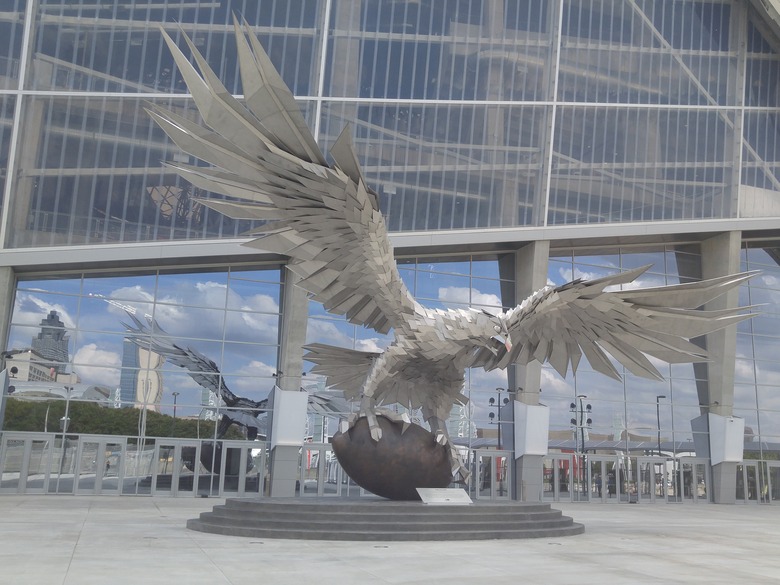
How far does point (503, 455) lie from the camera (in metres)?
28.2

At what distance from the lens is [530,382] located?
27.7m

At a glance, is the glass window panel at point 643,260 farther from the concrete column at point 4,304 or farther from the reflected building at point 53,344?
the concrete column at point 4,304

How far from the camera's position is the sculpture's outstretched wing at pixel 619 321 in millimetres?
12180

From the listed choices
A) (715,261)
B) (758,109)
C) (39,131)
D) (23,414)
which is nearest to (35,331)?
(23,414)

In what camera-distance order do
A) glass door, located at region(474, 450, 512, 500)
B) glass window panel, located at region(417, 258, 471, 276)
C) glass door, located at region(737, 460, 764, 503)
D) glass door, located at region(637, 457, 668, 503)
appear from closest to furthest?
glass door, located at region(474, 450, 512, 500), glass window panel, located at region(417, 258, 471, 276), glass door, located at region(637, 457, 668, 503), glass door, located at region(737, 460, 764, 503)

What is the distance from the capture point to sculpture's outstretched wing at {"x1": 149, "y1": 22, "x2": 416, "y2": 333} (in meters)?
10.2

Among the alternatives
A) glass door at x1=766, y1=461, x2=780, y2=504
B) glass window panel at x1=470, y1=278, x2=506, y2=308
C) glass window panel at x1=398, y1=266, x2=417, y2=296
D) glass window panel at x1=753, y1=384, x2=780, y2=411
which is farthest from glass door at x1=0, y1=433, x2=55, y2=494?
glass door at x1=766, y1=461, x2=780, y2=504

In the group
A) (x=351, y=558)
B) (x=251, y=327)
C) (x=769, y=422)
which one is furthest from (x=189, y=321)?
(x=769, y=422)

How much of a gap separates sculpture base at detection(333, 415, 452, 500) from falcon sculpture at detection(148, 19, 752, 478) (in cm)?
27

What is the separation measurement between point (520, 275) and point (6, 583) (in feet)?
76.1

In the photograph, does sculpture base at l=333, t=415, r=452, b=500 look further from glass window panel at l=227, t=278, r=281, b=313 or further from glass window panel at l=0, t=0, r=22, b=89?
glass window panel at l=0, t=0, r=22, b=89

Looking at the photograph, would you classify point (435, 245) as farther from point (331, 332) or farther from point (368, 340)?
point (331, 332)

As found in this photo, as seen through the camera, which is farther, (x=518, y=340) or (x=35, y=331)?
(x=35, y=331)

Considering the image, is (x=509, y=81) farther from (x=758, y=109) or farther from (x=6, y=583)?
(x=6, y=583)
